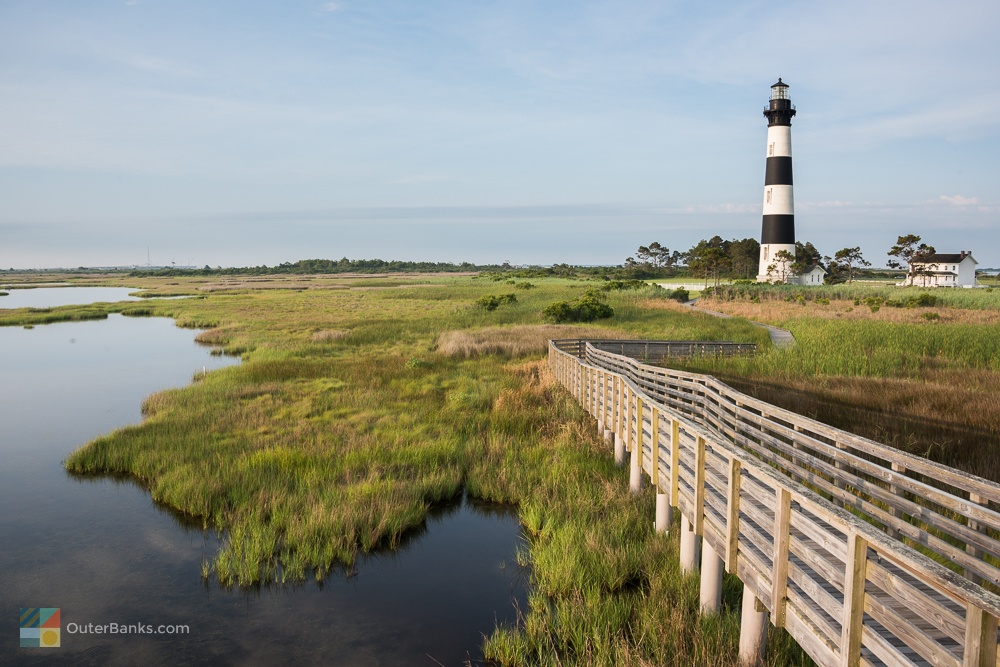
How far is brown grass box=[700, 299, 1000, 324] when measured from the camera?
28319mm

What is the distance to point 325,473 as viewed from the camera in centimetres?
1148

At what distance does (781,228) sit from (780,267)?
817cm

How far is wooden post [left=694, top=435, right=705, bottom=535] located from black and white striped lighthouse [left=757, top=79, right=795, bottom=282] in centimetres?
5791

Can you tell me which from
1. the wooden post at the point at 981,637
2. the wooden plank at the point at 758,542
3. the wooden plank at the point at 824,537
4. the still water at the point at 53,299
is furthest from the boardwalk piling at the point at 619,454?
the still water at the point at 53,299

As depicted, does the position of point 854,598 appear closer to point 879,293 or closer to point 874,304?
point 874,304

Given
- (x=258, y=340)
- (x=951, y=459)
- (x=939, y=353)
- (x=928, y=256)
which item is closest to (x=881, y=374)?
(x=939, y=353)

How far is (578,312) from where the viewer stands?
3712cm

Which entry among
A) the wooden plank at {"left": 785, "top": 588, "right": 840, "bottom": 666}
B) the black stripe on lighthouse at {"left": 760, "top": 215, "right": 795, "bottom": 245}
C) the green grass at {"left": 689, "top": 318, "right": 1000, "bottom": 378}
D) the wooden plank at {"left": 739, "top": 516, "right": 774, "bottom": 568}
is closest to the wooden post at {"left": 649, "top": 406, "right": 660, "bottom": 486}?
the wooden plank at {"left": 739, "top": 516, "right": 774, "bottom": 568}

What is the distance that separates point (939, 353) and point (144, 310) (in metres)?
59.4

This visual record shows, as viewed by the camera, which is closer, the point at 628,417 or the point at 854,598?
the point at 854,598

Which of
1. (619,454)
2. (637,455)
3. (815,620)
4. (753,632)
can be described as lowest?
(619,454)

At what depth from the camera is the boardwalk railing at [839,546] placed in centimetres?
320

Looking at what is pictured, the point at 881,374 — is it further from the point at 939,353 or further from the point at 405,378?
the point at 405,378

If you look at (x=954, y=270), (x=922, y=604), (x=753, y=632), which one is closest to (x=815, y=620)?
(x=922, y=604)
